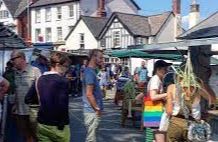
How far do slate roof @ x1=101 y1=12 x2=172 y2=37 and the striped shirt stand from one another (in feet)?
127

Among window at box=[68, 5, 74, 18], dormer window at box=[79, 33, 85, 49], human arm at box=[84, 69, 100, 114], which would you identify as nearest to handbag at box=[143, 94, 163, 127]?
human arm at box=[84, 69, 100, 114]

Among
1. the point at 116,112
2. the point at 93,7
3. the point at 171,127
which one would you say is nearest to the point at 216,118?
the point at 171,127

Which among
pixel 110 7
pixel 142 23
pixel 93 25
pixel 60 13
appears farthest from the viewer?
pixel 60 13

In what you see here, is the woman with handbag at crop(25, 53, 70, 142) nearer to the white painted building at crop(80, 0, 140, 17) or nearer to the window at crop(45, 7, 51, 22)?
the white painted building at crop(80, 0, 140, 17)

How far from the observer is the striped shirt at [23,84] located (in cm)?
739

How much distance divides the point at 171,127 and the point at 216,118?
3.71 meters

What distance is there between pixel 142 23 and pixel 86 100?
41534 millimetres

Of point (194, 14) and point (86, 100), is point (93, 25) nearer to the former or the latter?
point (194, 14)

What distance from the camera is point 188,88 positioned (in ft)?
20.8

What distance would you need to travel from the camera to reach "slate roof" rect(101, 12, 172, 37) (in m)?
46.7

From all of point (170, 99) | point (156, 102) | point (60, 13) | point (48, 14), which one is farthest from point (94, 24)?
point (170, 99)

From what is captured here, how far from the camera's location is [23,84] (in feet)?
24.3

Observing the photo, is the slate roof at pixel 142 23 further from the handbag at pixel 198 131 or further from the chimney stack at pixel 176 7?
the handbag at pixel 198 131

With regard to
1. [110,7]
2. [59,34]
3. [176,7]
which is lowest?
[59,34]
